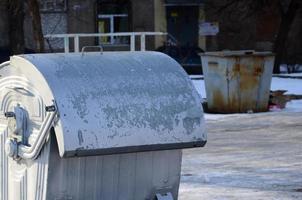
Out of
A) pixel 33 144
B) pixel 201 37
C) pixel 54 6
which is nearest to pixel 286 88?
pixel 201 37

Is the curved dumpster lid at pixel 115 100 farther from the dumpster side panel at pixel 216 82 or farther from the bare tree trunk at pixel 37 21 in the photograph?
the bare tree trunk at pixel 37 21

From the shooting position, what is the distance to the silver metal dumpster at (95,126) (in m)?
4.65

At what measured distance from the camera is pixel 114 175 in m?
4.93

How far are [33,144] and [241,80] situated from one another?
11124mm

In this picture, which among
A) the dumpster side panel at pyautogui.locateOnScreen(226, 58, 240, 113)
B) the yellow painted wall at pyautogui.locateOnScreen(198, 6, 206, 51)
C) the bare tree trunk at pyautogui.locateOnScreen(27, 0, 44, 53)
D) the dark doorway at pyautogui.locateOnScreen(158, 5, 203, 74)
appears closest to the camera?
the dumpster side panel at pyautogui.locateOnScreen(226, 58, 240, 113)

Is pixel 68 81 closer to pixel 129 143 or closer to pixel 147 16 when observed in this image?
pixel 129 143

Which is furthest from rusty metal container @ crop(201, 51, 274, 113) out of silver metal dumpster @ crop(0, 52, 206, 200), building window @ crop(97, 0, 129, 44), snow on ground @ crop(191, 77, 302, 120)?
building window @ crop(97, 0, 129, 44)

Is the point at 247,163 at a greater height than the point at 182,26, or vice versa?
the point at 247,163

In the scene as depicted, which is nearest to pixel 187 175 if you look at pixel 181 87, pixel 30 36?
pixel 181 87

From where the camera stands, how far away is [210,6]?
119 ft

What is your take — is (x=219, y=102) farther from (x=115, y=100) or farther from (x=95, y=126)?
(x=95, y=126)

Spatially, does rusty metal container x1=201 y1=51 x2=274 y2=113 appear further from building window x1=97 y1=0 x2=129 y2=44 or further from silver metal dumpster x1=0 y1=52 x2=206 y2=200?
building window x1=97 y1=0 x2=129 y2=44

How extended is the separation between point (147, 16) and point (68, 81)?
32.6 m

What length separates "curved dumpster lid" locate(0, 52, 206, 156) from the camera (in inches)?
181
